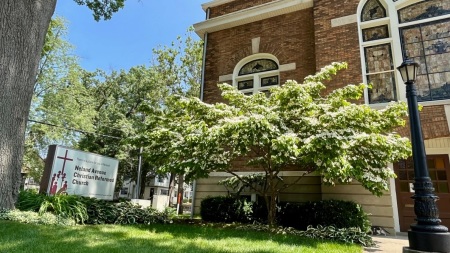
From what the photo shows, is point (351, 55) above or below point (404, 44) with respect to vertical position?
below

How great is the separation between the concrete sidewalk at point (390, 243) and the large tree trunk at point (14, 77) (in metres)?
7.41

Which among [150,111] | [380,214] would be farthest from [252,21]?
[380,214]

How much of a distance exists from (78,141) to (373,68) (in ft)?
88.3

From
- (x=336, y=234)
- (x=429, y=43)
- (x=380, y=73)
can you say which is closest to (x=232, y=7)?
(x=380, y=73)

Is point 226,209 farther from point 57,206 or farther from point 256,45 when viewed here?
point 256,45

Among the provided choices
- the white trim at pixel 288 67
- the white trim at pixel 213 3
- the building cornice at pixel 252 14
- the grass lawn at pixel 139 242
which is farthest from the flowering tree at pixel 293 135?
the white trim at pixel 213 3

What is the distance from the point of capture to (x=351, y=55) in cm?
965

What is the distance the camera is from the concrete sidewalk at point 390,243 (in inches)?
236

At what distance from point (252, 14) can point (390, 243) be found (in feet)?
29.9

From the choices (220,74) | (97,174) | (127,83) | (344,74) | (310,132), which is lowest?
(97,174)

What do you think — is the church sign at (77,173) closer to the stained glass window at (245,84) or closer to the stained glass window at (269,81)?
the stained glass window at (245,84)

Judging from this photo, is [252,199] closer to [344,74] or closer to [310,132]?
[310,132]

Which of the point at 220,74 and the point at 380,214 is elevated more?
the point at 220,74

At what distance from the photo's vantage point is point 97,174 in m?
11.2
